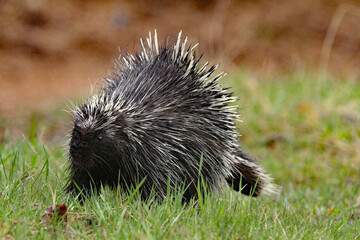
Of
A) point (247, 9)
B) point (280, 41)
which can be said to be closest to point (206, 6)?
point (247, 9)

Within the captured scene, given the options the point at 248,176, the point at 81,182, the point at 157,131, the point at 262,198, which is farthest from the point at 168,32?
the point at 81,182

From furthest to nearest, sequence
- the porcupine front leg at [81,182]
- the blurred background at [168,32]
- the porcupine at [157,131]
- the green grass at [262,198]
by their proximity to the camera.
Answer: the blurred background at [168,32] < the porcupine front leg at [81,182] < the porcupine at [157,131] < the green grass at [262,198]

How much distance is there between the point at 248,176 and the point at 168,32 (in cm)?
1152

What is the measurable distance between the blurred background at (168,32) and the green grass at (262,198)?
441 centimetres

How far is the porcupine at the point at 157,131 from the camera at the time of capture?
16.6 feet

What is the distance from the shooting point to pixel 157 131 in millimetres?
5203

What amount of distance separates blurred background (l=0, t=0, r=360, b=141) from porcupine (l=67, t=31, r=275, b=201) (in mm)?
10531

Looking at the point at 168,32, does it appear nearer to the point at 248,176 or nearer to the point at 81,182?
the point at 248,176

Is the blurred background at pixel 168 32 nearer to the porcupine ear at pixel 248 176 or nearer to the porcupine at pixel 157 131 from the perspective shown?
the porcupine ear at pixel 248 176

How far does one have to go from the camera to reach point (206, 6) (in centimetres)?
1786

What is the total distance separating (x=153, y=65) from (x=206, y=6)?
1266cm

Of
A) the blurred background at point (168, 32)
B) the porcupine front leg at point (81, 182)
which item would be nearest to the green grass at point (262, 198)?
the porcupine front leg at point (81, 182)

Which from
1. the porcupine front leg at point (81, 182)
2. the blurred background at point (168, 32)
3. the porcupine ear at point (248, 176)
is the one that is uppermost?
the blurred background at point (168, 32)

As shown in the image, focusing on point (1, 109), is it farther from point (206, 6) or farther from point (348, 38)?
point (348, 38)
